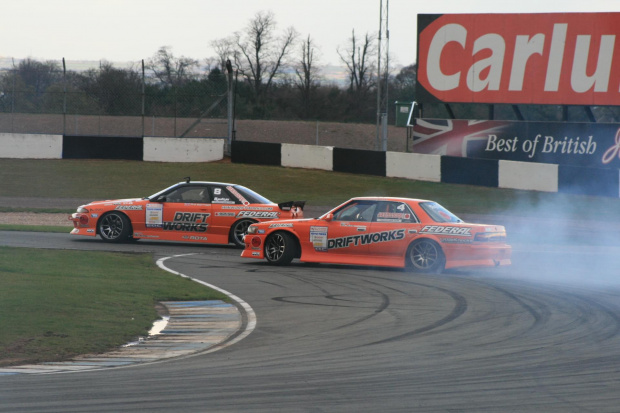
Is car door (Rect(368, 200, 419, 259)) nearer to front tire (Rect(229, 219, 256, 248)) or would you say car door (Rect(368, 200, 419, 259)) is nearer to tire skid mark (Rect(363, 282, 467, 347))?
tire skid mark (Rect(363, 282, 467, 347))

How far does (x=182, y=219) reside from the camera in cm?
1617

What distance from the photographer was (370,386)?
5.64 metres

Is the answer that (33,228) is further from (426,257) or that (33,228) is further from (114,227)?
(426,257)

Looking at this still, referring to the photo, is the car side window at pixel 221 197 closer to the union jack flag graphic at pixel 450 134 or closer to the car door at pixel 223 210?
the car door at pixel 223 210

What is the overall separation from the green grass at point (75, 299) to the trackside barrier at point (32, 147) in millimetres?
19441

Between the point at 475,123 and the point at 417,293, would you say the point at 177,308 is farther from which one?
the point at 475,123

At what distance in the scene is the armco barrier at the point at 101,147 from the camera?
106 feet

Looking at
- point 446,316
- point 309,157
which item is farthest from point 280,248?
point 309,157

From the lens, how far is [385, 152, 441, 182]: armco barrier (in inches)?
1143

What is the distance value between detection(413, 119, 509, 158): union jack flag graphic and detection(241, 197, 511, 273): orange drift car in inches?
702

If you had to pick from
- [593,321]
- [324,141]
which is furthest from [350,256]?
[324,141]

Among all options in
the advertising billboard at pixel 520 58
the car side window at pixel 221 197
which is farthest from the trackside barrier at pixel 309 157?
the car side window at pixel 221 197

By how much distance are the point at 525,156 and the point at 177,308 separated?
72.5 ft

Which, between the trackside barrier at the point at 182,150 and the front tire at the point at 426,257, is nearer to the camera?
the front tire at the point at 426,257
